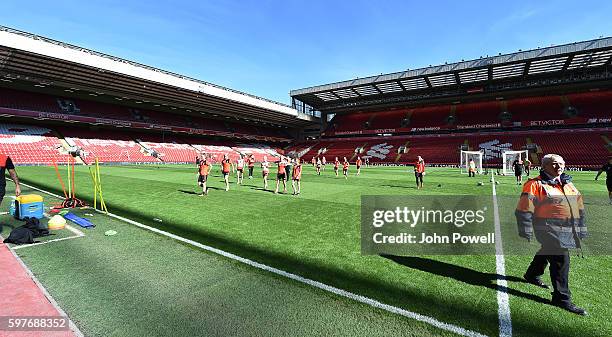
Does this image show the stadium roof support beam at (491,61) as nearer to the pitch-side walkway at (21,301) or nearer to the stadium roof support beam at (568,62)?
the stadium roof support beam at (568,62)

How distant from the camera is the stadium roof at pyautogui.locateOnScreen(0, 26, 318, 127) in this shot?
28848 millimetres

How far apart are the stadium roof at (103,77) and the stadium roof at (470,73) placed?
15.4 m

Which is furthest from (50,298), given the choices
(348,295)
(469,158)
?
(469,158)

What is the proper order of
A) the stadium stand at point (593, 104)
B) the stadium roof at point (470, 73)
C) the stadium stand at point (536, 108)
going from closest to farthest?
the stadium roof at point (470, 73)
the stadium stand at point (593, 104)
the stadium stand at point (536, 108)

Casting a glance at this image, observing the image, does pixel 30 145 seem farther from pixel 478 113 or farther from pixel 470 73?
pixel 478 113

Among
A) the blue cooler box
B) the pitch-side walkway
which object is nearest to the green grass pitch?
the pitch-side walkway

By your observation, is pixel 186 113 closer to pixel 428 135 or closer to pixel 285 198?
pixel 428 135

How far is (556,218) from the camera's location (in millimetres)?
3689

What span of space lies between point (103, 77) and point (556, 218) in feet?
147

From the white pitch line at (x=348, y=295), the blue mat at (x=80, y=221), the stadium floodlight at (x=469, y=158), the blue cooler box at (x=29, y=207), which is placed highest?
the stadium floodlight at (x=469, y=158)

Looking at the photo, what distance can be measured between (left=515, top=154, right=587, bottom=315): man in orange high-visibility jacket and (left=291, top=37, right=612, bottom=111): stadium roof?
44.1m

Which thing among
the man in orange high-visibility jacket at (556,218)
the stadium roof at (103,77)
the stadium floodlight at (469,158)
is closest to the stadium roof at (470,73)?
the stadium floodlight at (469,158)

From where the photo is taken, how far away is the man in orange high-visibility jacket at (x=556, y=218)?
3654 mm

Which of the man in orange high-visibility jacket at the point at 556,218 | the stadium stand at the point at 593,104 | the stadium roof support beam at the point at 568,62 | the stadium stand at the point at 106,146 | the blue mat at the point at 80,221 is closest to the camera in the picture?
the man in orange high-visibility jacket at the point at 556,218
